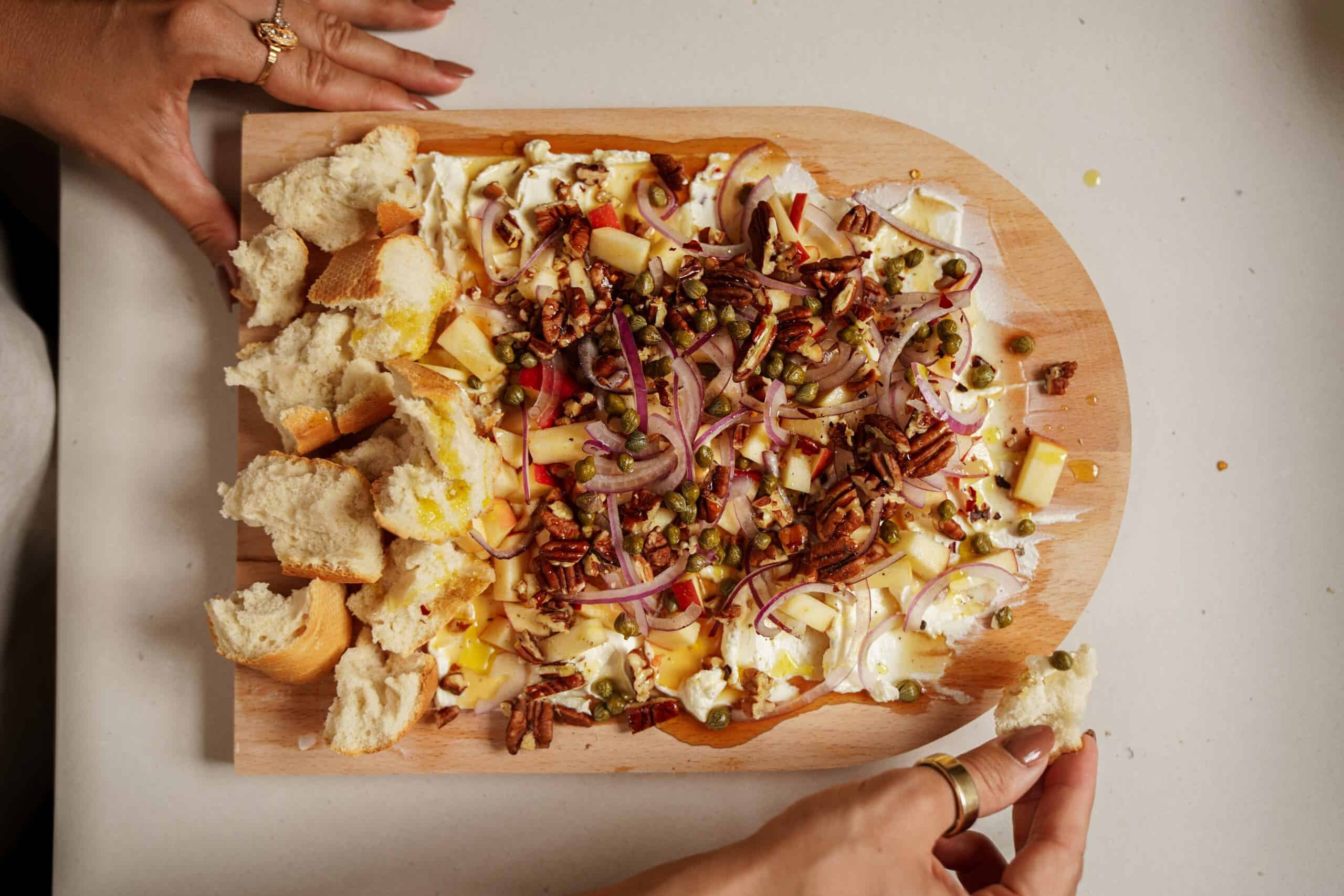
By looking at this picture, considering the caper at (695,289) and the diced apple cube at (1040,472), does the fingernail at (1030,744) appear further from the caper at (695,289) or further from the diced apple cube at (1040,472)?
the caper at (695,289)

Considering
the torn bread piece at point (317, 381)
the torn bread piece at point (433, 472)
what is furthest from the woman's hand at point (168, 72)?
the torn bread piece at point (433, 472)

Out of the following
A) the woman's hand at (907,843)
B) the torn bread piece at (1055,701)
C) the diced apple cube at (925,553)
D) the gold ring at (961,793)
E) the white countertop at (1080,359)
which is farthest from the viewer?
the white countertop at (1080,359)

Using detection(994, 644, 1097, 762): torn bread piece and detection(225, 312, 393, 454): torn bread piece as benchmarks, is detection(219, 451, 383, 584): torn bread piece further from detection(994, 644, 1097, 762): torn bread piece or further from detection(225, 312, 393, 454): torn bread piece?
detection(994, 644, 1097, 762): torn bread piece

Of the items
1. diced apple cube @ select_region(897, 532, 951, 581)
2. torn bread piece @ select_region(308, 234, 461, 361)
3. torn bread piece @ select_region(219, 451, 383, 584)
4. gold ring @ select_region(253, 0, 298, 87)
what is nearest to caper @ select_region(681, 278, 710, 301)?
torn bread piece @ select_region(308, 234, 461, 361)

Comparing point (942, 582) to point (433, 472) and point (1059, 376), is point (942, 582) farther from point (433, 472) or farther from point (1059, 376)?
point (433, 472)

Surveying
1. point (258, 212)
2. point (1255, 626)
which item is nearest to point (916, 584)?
point (1255, 626)

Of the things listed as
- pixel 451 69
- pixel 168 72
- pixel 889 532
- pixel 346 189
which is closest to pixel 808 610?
pixel 889 532

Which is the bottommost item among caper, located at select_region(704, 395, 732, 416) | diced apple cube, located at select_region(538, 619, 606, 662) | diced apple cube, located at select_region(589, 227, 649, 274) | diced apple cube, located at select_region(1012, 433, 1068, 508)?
diced apple cube, located at select_region(538, 619, 606, 662)
